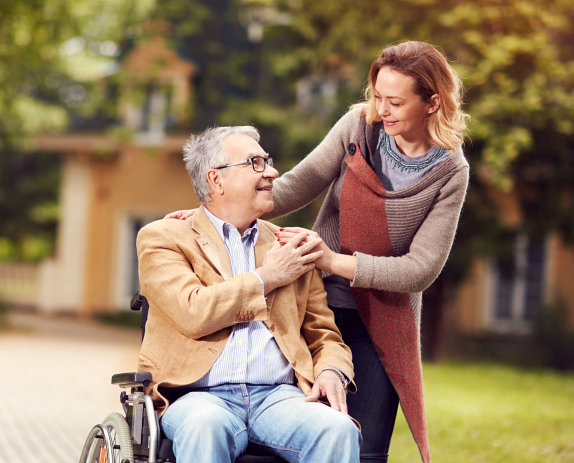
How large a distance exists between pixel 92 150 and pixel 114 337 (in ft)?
16.1

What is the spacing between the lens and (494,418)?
8.77 metres

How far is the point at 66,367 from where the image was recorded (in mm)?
11953

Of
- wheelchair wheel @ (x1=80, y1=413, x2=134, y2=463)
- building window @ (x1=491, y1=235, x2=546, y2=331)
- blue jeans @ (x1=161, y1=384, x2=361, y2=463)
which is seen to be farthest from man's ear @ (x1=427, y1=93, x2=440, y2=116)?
building window @ (x1=491, y1=235, x2=546, y2=331)

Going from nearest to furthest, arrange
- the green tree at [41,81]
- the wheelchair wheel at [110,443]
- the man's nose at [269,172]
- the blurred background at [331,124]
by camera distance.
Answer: the wheelchair wheel at [110,443]
the man's nose at [269,172]
the blurred background at [331,124]
the green tree at [41,81]

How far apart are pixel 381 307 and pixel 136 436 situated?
3.14ft

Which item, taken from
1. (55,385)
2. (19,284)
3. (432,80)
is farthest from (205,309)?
(19,284)

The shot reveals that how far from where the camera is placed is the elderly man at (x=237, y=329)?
310cm

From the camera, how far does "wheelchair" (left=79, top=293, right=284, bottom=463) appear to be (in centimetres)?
310

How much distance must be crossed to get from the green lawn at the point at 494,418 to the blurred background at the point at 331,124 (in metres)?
0.03

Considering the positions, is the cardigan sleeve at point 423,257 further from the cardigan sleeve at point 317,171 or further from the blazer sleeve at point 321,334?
the cardigan sleeve at point 317,171

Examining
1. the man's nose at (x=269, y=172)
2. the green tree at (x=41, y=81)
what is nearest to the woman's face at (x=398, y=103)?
the man's nose at (x=269, y=172)

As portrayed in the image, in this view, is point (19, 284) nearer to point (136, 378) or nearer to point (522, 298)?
point (522, 298)

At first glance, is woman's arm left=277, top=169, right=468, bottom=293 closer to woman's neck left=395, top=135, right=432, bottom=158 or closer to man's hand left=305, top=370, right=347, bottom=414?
woman's neck left=395, top=135, right=432, bottom=158

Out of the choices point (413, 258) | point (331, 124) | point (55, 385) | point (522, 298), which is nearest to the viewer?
point (413, 258)
